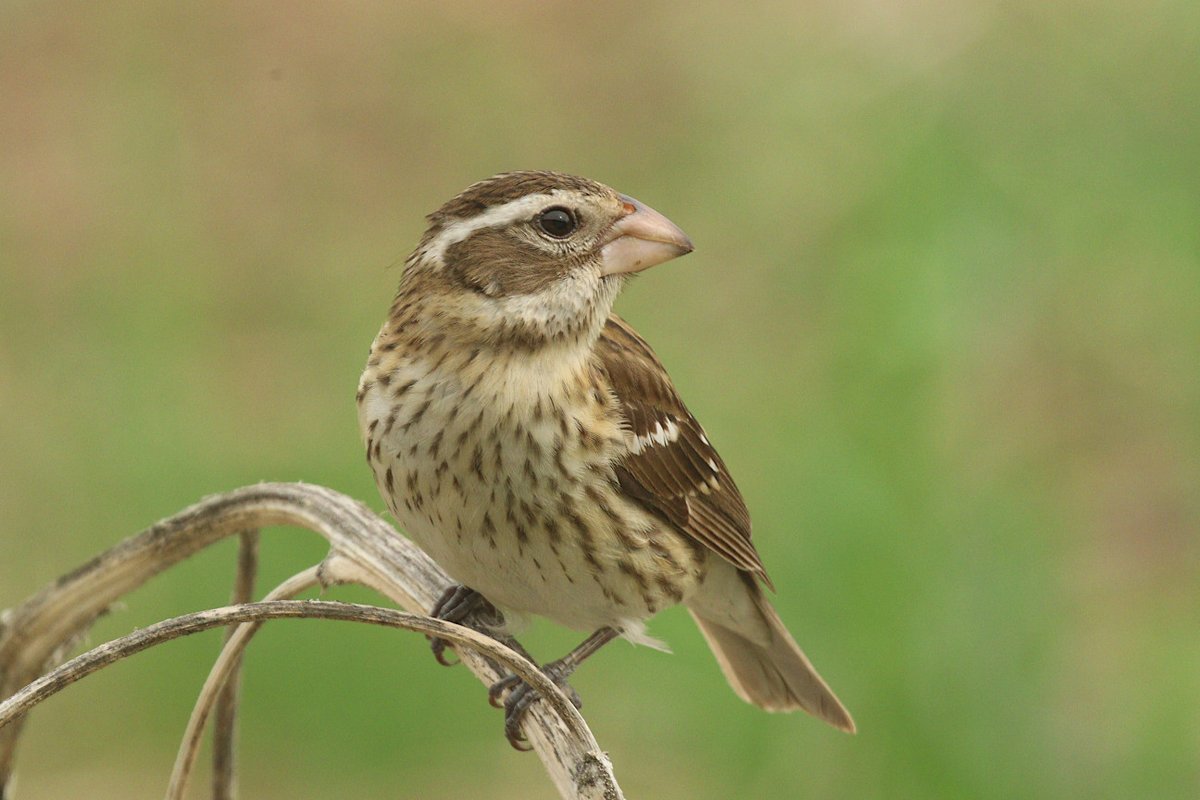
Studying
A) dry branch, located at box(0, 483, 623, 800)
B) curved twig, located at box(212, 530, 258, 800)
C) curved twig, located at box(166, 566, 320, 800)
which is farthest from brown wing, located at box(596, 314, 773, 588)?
curved twig, located at box(166, 566, 320, 800)

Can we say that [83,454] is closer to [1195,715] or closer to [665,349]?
[665,349]

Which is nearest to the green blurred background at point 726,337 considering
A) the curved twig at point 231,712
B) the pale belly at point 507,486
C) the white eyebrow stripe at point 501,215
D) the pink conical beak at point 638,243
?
the pale belly at point 507,486

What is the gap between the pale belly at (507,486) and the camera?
125 inches

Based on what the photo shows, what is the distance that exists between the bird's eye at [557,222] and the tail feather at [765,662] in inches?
44.9

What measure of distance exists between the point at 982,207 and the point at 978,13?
3233 mm

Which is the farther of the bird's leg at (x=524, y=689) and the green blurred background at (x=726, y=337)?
the green blurred background at (x=726, y=337)

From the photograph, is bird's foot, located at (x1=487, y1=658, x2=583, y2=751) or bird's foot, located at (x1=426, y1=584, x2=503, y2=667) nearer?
bird's foot, located at (x1=487, y1=658, x2=583, y2=751)

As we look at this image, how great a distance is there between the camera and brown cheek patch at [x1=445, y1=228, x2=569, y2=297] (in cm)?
330

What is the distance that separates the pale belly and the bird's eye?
312 millimetres

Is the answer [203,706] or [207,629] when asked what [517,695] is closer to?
[203,706]

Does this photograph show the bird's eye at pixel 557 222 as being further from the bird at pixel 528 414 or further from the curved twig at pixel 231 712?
the curved twig at pixel 231 712

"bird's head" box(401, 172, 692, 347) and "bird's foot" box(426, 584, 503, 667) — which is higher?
"bird's head" box(401, 172, 692, 347)

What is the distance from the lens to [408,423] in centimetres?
321

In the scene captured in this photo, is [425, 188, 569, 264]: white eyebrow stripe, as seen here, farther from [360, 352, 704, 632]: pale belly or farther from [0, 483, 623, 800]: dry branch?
[0, 483, 623, 800]: dry branch
